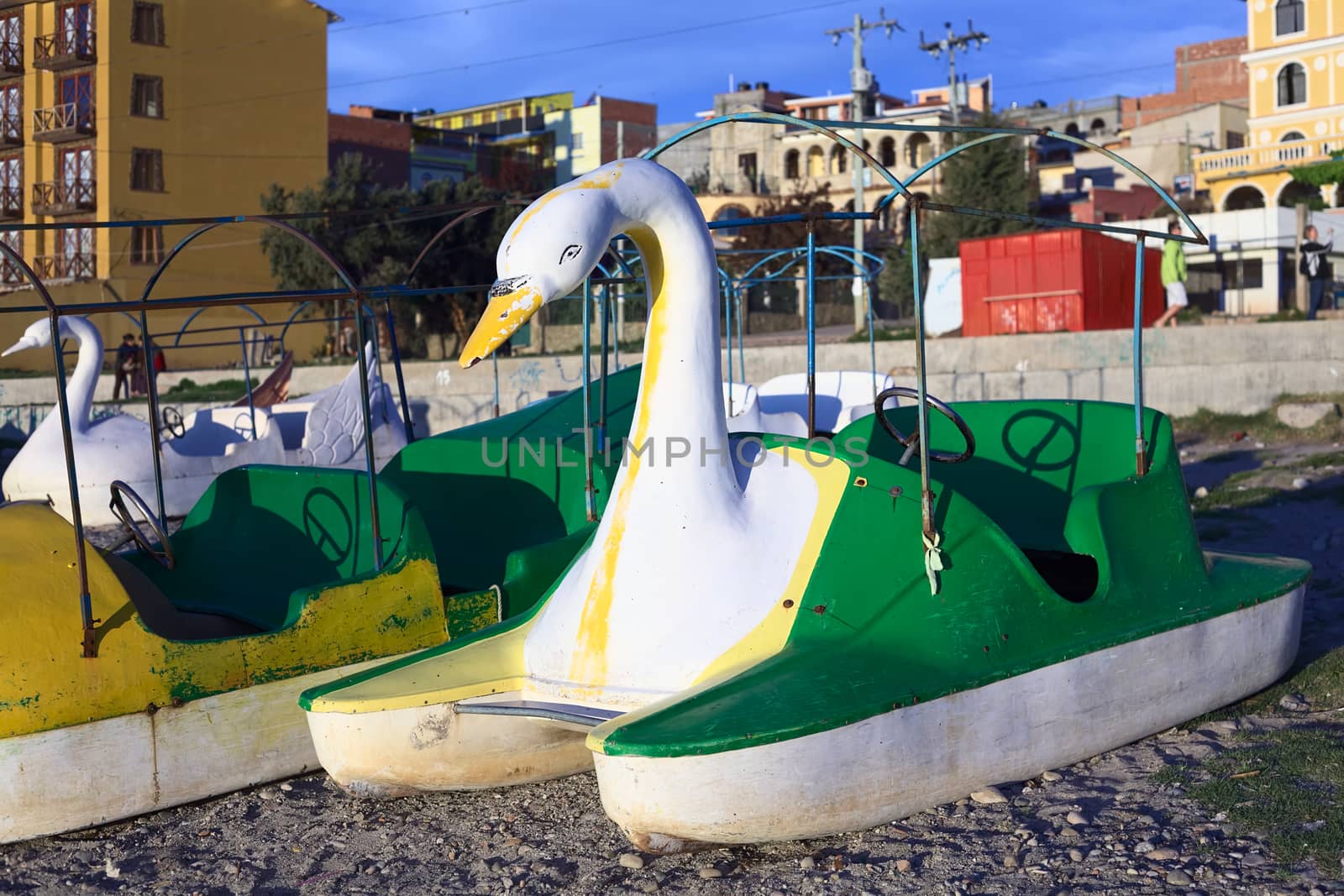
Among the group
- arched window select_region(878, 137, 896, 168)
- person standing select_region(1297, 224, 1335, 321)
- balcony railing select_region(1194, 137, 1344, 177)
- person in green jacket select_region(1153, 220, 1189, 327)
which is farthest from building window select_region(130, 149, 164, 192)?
arched window select_region(878, 137, 896, 168)

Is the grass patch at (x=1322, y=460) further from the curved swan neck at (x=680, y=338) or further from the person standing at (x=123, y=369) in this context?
the person standing at (x=123, y=369)

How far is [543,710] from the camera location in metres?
4.30

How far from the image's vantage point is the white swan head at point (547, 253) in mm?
3875

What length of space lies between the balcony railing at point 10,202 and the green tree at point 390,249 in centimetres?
627

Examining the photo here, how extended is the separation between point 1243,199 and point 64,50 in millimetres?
31219

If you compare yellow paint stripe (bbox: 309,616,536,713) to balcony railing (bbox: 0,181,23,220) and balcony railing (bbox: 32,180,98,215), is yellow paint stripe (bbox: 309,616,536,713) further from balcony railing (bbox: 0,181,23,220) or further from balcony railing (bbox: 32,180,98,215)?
balcony railing (bbox: 0,181,23,220)

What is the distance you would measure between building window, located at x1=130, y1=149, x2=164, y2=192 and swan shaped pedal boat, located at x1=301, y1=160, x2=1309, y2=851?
1277 inches

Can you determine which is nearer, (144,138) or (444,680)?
(444,680)

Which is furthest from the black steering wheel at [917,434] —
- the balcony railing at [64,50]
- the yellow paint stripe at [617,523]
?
the balcony railing at [64,50]

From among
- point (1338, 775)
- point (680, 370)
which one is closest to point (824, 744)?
point (680, 370)

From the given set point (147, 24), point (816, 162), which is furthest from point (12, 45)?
point (816, 162)

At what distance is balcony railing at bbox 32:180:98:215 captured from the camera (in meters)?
33.8

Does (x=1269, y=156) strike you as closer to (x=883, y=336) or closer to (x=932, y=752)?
(x=883, y=336)

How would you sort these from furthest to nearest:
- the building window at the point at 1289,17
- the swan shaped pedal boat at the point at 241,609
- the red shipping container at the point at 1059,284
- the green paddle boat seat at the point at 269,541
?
the building window at the point at 1289,17, the red shipping container at the point at 1059,284, the green paddle boat seat at the point at 269,541, the swan shaped pedal boat at the point at 241,609
